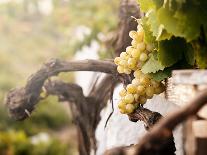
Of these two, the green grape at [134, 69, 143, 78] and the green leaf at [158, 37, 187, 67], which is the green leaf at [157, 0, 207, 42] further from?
the green grape at [134, 69, 143, 78]

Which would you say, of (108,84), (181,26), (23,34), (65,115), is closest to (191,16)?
(181,26)

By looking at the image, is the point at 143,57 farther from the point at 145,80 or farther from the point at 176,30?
the point at 176,30

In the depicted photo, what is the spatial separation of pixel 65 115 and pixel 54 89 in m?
9.51

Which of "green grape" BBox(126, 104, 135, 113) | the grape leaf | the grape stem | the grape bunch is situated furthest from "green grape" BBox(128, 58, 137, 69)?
the grape stem

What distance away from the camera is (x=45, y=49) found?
56.7ft

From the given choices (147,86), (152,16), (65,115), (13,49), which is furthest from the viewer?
(13,49)

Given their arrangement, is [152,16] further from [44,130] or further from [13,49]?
[13,49]

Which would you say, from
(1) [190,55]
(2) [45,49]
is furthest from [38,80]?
(2) [45,49]

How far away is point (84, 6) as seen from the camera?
6535 mm

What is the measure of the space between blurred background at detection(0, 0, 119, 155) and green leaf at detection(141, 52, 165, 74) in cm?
133

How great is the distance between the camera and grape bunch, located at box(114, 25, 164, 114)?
1378 millimetres

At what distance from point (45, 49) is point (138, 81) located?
1605cm

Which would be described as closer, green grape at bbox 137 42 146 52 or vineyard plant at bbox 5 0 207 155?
vineyard plant at bbox 5 0 207 155

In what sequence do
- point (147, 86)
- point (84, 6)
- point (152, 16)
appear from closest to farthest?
point (152, 16)
point (147, 86)
point (84, 6)
